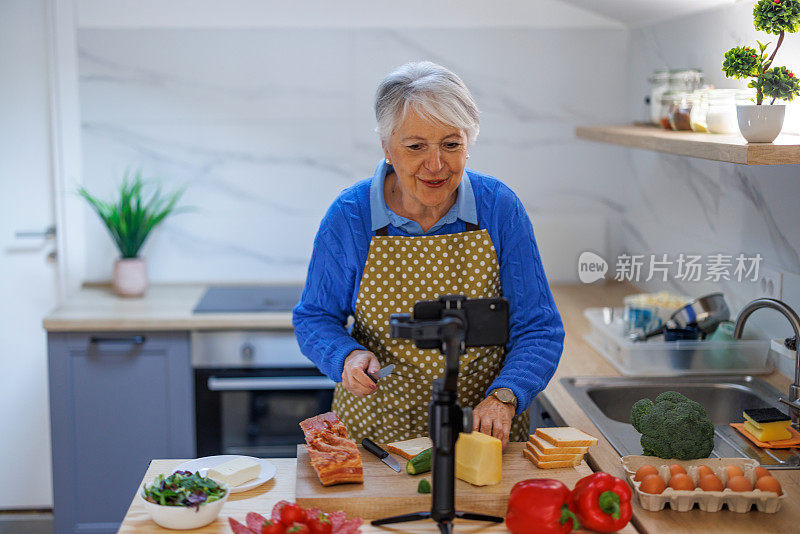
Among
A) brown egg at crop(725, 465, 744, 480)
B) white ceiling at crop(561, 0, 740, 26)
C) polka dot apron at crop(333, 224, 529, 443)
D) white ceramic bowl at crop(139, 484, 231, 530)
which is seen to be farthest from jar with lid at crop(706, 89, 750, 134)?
white ceramic bowl at crop(139, 484, 231, 530)

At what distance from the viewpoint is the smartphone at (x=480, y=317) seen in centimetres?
136

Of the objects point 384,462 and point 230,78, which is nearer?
point 384,462

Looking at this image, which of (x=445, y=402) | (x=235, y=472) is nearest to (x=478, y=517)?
(x=445, y=402)

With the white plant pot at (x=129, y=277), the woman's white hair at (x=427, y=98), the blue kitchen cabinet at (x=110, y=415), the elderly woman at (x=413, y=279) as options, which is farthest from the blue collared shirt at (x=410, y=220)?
the white plant pot at (x=129, y=277)

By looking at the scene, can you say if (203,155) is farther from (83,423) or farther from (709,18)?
(709,18)

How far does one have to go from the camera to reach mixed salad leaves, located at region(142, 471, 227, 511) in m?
1.43

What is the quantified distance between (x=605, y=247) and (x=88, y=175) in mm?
2094

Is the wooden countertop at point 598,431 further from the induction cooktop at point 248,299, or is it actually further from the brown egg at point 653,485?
the induction cooktop at point 248,299

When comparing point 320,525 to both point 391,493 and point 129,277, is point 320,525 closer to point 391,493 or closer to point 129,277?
point 391,493

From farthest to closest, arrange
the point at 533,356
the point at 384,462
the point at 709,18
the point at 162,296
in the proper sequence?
the point at 162,296 < the point at 709,18 < the point at 533,356 < the point at 384,462

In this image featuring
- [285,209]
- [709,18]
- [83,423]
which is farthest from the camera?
[285,209]

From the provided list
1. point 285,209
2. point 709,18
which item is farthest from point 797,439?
point 285,209

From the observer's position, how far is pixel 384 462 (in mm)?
1639

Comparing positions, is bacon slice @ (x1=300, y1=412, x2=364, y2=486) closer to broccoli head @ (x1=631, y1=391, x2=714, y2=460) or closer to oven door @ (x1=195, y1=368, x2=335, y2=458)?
broccoli head @ (x1=631, y1=391, x2=714, y2=460)
